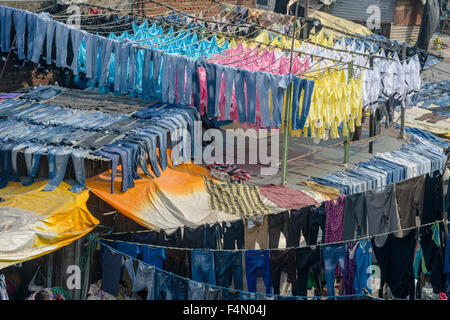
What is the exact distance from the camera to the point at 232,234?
38.5 ft

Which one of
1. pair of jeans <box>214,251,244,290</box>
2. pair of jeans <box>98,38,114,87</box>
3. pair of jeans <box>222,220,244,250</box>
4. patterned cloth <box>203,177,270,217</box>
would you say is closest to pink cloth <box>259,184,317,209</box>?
patterned cloth <box>203,177,270,217</box>

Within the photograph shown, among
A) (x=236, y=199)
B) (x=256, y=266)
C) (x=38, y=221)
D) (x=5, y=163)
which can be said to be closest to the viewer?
(x=38, y=221)

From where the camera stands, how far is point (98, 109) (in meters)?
14.0

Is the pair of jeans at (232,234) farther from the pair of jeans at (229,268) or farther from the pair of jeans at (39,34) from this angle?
the pair of jeans at (39,34)

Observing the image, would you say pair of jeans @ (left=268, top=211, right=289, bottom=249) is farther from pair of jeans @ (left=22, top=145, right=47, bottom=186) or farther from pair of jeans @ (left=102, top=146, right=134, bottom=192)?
pair of jeans @ (left=22, top=145, right=47, bottom=186)

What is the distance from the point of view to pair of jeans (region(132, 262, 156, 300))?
35.4 ft

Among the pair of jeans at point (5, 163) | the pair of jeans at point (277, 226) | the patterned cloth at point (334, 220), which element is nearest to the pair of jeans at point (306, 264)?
the pair of jeans at point (277, 226)

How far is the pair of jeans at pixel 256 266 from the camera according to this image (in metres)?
11.0

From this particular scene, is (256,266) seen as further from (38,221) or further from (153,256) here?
(38,221)

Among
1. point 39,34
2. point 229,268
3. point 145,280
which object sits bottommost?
point 145,280

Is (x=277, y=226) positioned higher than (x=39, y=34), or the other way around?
(x=39, y=34)

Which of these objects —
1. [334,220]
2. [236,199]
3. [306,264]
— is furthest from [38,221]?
[334,220]

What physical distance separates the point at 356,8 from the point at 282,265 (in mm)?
21760

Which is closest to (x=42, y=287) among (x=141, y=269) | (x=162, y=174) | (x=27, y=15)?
(x=141, y=269)
